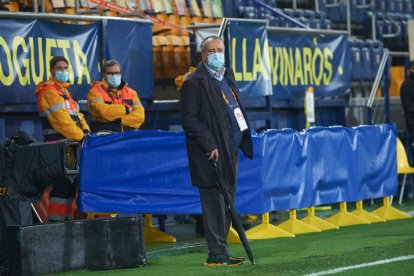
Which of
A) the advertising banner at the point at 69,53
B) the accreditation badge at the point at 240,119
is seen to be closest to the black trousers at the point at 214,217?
the accreditation badge at the point at 240,119

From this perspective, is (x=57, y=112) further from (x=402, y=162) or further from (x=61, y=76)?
(x=402, y=162)

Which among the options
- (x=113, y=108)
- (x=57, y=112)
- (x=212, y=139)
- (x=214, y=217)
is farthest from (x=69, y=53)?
(x=214, y=217)

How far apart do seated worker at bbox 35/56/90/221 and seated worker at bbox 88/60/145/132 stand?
18.2 inches

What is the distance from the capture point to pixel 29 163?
1053 cm

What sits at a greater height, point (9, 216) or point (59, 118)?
point (59, 118)

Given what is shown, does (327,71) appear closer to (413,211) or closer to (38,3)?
(413,211)

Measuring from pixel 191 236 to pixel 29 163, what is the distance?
426cm

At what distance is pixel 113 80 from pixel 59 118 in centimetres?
101

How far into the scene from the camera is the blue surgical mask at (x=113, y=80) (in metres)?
13.4

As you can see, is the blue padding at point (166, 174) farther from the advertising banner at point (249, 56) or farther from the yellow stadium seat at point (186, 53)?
the yellow stadium seat at point (186, 53)

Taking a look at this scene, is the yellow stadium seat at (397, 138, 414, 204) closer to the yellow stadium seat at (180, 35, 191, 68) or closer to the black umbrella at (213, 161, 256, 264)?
the yellow stadium seat at (180, 35, 191, 68)

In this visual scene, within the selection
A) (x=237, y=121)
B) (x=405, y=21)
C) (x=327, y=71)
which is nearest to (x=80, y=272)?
(x=237, y=121)

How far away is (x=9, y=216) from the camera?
1019cm

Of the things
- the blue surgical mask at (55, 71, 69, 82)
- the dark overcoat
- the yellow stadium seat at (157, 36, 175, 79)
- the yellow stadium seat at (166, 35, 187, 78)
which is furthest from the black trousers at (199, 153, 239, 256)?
the yellow stadium seat at (166, 35, 187, 78)
